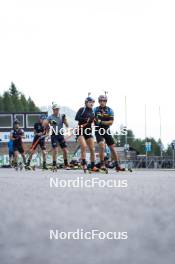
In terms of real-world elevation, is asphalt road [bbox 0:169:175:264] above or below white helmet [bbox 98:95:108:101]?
below

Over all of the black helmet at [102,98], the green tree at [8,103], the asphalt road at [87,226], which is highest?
the green tree at [8,103]

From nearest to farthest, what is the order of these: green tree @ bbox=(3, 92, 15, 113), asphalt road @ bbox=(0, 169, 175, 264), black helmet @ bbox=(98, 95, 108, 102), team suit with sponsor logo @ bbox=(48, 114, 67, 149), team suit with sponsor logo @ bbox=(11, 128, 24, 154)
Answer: asphalt road @ bbox=(0, 169, 175, 264), black helmet @ bbox=(98, 95, 108, 102), team suit with sponsor logo @ bbox=(48, 114, 67, 149), team suit with sponsor logo @ bbox=(11, 128, 24, 154), green tree @ bbox=(3, 92, 15, 113)

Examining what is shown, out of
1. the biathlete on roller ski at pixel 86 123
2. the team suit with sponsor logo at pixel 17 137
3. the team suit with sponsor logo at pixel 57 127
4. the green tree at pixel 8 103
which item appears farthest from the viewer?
the green tree at pixel 8 103

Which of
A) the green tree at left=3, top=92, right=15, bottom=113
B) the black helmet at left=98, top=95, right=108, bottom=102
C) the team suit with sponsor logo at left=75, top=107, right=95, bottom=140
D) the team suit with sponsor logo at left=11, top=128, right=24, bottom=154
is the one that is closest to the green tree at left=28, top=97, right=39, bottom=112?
the green tree at left=3, top=92, right=15, bottom=113

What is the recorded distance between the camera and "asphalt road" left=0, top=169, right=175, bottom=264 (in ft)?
8.77

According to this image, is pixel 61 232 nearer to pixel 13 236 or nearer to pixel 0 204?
pixel 13 236

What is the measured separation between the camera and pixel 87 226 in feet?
11.8

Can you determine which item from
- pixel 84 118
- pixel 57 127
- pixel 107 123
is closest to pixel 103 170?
pixel 107 123

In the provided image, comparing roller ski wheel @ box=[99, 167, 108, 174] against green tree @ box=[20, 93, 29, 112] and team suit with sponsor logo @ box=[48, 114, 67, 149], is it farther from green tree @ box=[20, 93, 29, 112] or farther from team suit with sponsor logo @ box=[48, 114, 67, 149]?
green tree @ box=[20, 93, 29, 112]

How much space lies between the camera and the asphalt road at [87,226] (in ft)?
8.77

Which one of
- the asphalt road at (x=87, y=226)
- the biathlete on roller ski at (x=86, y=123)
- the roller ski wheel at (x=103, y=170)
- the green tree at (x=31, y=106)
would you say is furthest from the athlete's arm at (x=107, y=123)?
the green tree at (x=31, y=106)

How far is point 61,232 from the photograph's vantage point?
131 inches

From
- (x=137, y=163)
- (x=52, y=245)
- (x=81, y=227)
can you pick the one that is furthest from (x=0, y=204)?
(x=137, y=163)

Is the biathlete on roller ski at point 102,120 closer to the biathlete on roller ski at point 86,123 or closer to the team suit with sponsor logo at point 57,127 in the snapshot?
the biathlete on roller ski at point 86,123
